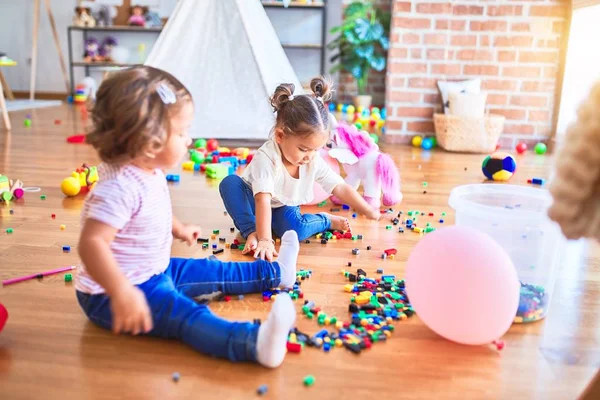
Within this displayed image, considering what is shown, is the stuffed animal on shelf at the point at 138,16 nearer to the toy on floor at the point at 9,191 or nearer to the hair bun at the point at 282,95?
the toy on floor at the point at 9,191

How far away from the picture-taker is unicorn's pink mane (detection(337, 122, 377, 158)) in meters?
2.05

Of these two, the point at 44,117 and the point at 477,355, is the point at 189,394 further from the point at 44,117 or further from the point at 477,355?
the point at 44,117

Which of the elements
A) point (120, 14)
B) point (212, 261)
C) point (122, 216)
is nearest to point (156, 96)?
point (122, 216)

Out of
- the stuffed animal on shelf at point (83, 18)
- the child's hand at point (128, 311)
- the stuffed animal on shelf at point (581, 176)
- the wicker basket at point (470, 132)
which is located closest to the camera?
the stuffed animal on shelf at point (581, 176)

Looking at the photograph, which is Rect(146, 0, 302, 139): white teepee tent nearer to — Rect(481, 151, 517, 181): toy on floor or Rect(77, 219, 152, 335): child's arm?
Rect(481, 151, 517, 181): toy on floor

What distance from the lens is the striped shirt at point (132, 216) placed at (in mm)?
1007

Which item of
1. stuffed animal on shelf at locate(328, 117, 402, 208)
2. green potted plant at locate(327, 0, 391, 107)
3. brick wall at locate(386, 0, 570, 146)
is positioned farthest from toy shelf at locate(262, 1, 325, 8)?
stuffed animal on shelf at locate(328, 117, 402, 208)

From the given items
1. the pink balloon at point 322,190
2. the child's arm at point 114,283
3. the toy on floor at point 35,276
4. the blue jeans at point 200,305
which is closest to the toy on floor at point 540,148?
the pink balloon at point 322,190

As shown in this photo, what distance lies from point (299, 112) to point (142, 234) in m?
0.62

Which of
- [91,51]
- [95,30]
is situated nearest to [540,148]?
[91,51]

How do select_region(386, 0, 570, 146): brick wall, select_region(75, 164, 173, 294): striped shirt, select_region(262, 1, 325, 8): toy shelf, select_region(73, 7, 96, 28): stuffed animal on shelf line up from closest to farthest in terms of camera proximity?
1. select_region(75, 164, 173, 294): striped shirt
2. select_region(386, 0, 570, 146): brick wall
3. select_region(262, 1, 325, 8): toy shelf
4. select_region(73, 7, 96, 28): stuffed animal on shelf

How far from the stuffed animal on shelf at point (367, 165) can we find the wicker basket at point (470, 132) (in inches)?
51.7

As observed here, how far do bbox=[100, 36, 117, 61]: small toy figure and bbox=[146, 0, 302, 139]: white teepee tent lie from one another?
2907mm

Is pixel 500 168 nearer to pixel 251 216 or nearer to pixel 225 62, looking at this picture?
pixel 251 216
